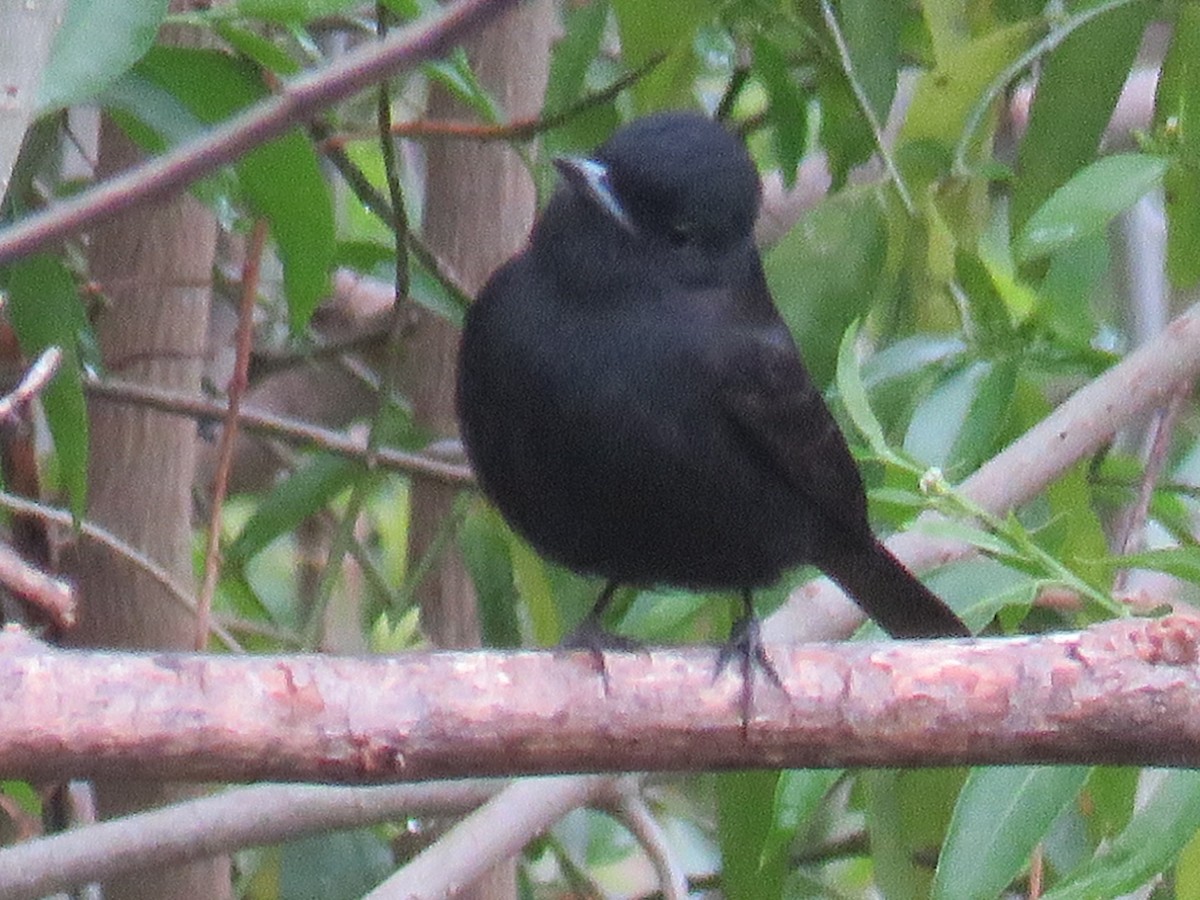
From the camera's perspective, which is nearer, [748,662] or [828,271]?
[748,662]

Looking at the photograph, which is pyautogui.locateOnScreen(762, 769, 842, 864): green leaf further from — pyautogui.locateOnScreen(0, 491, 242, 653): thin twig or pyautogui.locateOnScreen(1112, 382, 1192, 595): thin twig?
pyautogui.locateOnScreen(0, 491, 242, 653): thin twig

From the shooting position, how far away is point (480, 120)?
358 cm

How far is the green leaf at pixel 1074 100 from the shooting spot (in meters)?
2.91

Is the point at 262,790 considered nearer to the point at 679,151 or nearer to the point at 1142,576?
the point at 679,151

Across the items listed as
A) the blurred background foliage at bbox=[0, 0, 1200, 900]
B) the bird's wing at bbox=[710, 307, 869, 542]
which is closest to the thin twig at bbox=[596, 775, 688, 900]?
the blurred background foliage at bbox=[0, 0, 1200, 900]

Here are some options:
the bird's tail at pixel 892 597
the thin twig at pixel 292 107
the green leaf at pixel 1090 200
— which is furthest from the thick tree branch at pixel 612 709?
the bird's tail at pixel 892 597

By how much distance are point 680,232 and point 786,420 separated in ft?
0.98

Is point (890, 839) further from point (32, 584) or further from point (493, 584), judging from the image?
point (32, 584)

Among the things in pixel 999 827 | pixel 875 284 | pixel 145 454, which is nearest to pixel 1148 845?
pixel 999 827

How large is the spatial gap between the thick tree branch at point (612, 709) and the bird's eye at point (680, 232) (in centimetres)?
86

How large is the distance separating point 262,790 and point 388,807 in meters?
0.21

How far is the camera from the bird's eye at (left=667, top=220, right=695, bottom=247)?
289cm

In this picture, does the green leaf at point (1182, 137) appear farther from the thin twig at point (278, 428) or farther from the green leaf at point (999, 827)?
the thin twig at point (278, 428)

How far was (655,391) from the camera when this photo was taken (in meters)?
2.75
